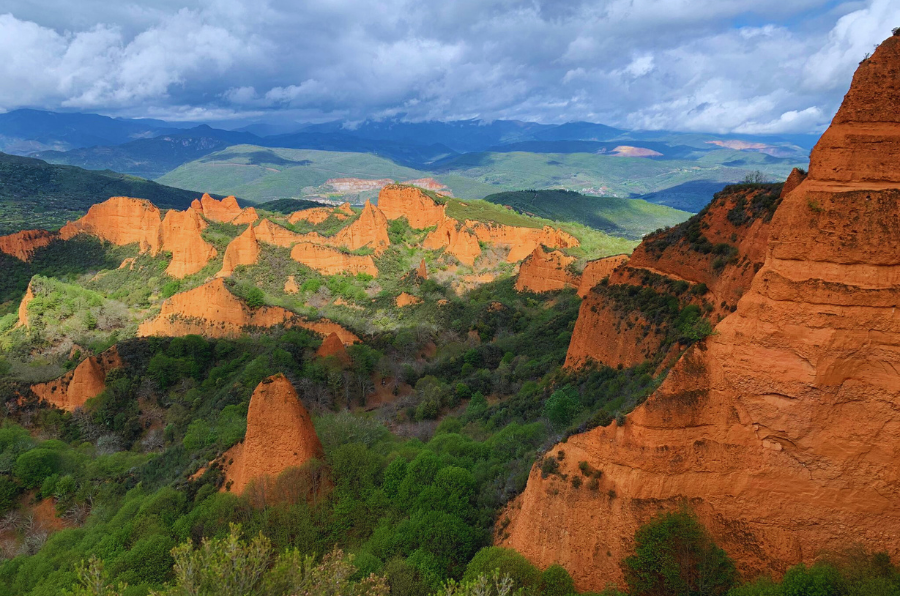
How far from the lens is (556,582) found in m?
15.0

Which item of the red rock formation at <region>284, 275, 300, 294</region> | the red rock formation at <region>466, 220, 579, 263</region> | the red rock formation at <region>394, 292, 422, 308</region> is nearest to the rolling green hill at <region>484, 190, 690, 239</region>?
the red rock formation at <region>466, 220, 579, 263</region>

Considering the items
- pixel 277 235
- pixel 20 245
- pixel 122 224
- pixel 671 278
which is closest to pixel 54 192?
pixel 20 245

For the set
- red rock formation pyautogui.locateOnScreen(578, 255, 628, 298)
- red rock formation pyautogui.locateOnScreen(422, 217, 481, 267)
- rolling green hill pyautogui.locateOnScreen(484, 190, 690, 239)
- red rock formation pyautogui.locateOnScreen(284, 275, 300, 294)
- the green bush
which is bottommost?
the green bush

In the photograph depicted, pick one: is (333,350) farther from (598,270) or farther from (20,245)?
(20,245)

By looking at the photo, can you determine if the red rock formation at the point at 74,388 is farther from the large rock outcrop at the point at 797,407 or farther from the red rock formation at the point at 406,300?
the large rock outcrop at the point at 797,407

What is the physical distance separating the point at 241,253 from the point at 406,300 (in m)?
24.3

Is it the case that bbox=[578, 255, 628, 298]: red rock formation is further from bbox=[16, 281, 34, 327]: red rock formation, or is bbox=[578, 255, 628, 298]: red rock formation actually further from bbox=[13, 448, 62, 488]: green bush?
bbox=[16, 281, 34, 327]: red rock formation

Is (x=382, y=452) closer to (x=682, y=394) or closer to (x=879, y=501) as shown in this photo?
(x=682, y=394)

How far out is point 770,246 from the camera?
14305 millimetres

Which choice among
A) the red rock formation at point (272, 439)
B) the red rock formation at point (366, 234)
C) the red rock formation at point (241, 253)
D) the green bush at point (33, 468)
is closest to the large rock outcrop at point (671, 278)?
the red rock formation at point (272, 439)

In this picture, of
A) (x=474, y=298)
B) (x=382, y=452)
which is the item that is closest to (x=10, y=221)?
(x=474, y=298)

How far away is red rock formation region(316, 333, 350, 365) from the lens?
48.4 meters

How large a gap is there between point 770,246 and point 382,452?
19316 mm

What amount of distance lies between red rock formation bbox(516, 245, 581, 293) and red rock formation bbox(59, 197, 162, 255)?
56.3 metres
